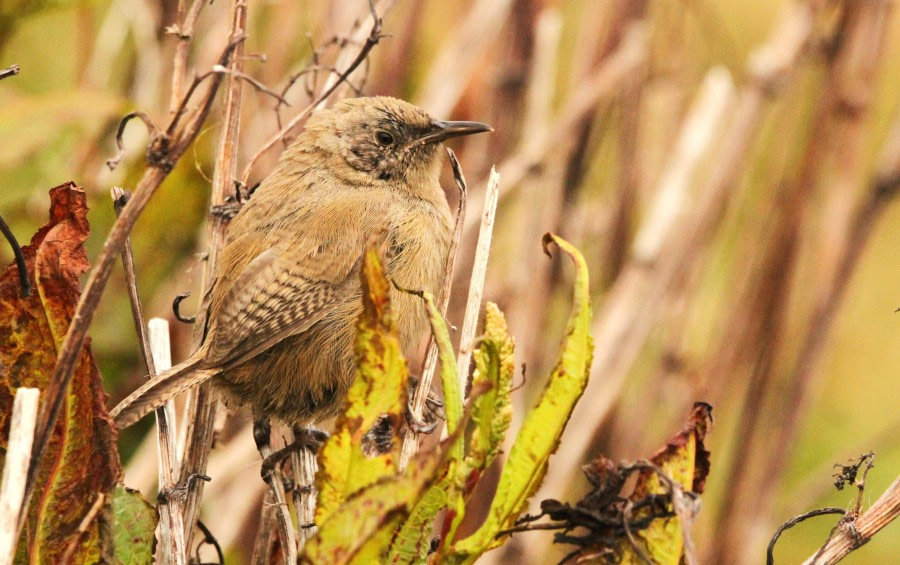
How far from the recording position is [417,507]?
1.11m

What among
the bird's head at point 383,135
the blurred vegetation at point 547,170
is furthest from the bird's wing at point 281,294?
the blurred vegetation at point 547,170

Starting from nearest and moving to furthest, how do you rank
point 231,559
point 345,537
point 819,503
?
point 345,537 < point 231,559 < point 819,503

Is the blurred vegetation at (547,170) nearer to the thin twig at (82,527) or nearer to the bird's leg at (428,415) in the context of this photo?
the bird's leg at (428,415)

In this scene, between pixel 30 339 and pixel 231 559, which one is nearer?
pixel 30 339

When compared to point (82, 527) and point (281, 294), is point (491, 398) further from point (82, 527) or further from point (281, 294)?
point (281, 294)

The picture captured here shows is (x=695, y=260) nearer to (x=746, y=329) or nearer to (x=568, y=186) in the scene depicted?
(x=746, y=329)

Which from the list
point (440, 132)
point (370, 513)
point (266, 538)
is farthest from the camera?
point (440, 132)

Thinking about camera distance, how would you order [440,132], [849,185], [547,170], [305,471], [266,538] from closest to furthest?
[266,538] → [305,471] → [440,132] → [849,185] → [547,170]

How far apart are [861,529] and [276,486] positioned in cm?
91

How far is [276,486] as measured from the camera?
169 centimetres

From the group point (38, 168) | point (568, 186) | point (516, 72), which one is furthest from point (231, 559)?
point (516, 72)

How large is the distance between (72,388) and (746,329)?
1962mm

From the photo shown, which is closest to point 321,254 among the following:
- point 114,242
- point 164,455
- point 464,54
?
point 164,455

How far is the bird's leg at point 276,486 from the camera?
148 cm
